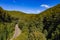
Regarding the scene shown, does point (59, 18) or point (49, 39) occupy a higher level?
point (59, 18)

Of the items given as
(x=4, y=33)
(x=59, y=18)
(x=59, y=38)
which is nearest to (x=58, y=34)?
(x=59, y=38)

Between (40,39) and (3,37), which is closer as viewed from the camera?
(40,39)

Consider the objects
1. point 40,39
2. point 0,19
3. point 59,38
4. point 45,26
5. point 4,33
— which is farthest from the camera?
point 0,19

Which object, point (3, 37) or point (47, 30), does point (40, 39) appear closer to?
point (3, 37)

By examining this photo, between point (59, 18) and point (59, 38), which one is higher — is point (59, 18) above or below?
above

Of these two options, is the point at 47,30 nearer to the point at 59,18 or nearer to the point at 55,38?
the point at 59,18

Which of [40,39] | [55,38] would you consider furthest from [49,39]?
[40,39]

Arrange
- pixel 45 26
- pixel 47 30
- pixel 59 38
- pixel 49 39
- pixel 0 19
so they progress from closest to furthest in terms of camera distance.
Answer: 1. pixel 59 38
2. pixel 49 39
3. pixel 47 30
4. pixel 45 26
5. pixel 0 19

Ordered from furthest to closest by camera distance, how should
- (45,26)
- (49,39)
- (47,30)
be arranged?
(45,26), (47,30), (49,39)

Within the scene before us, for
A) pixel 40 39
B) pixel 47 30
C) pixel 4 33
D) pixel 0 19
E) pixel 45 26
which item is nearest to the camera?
pixel 40 39
